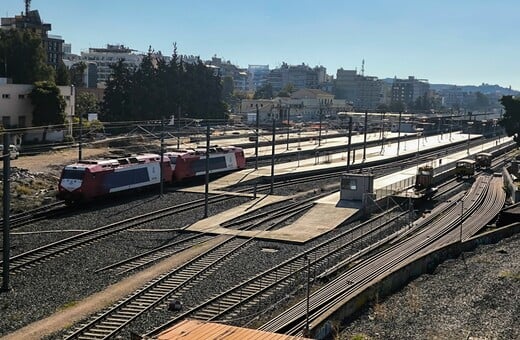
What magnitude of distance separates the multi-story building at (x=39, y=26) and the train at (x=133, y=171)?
53871mm

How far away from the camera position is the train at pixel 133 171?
29938 mm

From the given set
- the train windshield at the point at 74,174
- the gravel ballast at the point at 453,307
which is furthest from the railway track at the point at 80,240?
the gravel ballast at the point at 453,307

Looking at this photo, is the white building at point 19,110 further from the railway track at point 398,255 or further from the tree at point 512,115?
the tree at point 512,115

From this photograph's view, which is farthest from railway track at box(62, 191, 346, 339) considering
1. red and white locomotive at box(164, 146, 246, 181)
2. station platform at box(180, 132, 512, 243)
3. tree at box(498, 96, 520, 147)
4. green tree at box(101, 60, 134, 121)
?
green tree at box(101, 60, 134, 121)

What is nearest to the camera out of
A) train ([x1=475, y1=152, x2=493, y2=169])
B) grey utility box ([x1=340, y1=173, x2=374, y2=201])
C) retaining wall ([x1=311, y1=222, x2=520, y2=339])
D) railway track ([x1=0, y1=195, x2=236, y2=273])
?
retaining wall ([x1=311, y1=222, x2=520, y2=339])

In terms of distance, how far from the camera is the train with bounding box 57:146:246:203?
1179 inches

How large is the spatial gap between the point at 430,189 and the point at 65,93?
34.2 meters

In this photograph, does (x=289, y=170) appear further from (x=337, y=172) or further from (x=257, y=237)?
(x=257, y=237)

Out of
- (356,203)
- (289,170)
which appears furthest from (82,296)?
(289,170)

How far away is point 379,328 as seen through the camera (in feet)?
54.6

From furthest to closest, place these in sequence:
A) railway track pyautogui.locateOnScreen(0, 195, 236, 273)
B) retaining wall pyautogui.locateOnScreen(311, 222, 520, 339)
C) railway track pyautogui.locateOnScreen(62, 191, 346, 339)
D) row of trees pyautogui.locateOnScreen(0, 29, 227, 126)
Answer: row of trees pyautogui.locateOnScreen(0, 29, 227, 126)
railway track pyautogui.locateOnScreen(0, 195, 236, 273)
retaining wall pyautogui.locateOnScreen(311, 222, 520, 339)
railway track pyautogui.locateOnScreen(62, 191, 346, 339)

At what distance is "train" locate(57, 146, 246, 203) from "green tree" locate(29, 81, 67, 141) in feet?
54.5

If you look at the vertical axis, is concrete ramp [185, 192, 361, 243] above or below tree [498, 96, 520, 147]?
below

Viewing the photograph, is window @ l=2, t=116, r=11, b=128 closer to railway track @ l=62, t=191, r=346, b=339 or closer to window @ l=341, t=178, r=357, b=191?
window @ l=341, t=178, r=357, b=191
